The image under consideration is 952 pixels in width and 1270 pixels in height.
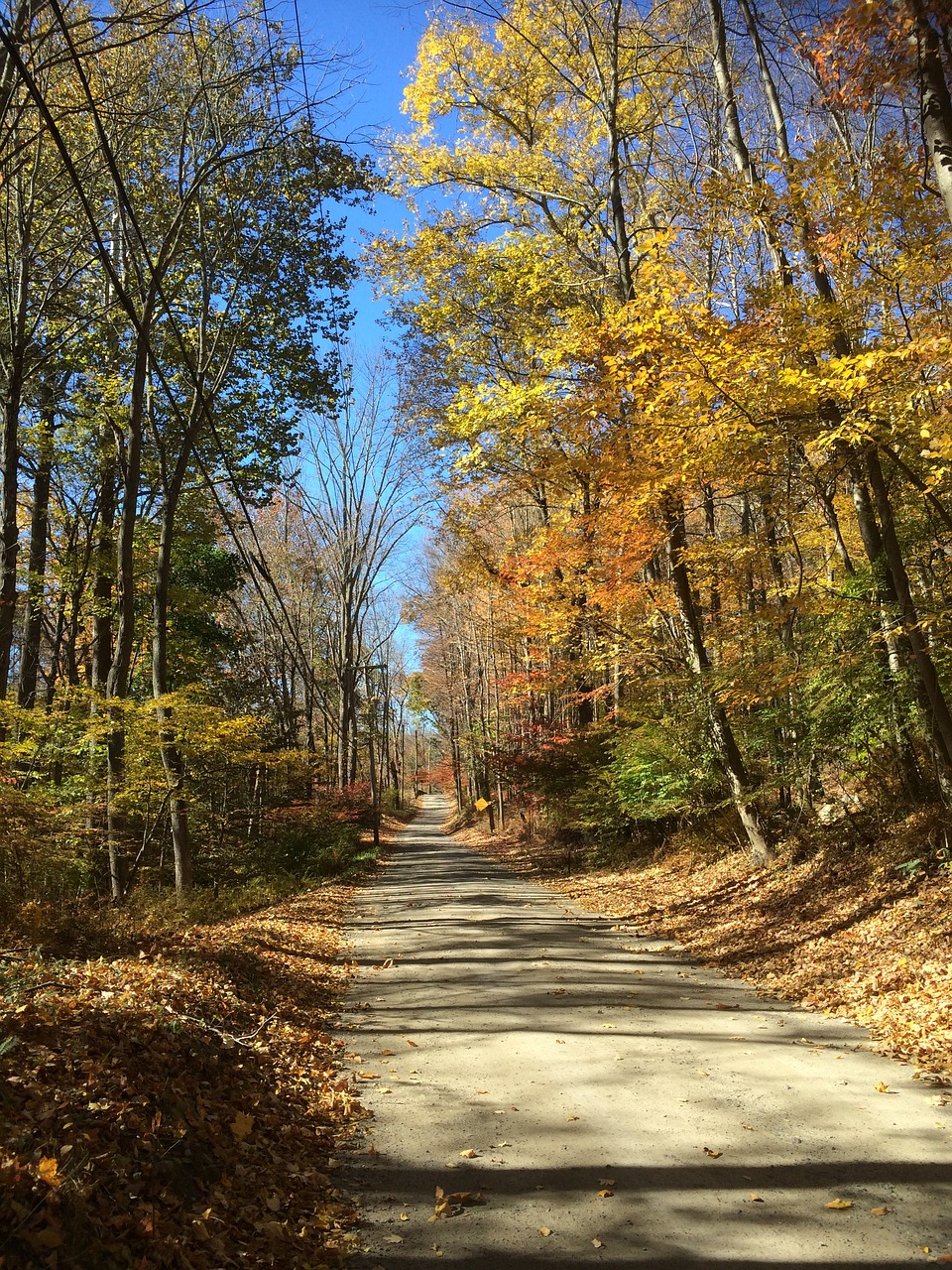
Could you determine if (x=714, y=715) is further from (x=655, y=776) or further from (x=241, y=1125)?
(x=241, y=1125)

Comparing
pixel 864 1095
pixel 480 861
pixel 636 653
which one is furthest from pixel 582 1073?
pixel 480 861

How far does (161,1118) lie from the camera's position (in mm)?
Result: 3588

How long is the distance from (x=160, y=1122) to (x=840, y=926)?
22.0ft

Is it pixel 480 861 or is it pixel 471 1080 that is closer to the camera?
pixel 471 1080

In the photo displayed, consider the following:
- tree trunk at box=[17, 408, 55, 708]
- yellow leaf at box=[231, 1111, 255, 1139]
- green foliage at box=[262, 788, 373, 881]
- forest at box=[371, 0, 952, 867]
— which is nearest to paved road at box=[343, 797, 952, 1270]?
yellow leaf at box=[231, 1111, 255, 1139]

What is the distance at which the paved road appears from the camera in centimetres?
320

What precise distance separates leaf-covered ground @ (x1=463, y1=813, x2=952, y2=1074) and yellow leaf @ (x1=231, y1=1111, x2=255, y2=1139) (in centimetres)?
418

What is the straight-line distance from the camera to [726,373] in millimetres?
7320

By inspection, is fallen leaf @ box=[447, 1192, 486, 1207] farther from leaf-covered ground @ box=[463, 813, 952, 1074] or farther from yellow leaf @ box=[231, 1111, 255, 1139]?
leaf-covered ground @ box=[463, 813, 952, 1074]

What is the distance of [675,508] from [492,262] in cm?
658

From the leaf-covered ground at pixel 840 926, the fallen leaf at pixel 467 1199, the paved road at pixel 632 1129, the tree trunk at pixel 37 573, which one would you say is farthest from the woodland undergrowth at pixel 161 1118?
the tree trunk at pixel 37 573

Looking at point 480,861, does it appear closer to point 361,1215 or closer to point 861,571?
point 861,571

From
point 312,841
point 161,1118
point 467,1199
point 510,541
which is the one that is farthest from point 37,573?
point 467,1199

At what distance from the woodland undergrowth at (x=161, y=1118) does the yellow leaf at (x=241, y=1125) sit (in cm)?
1
